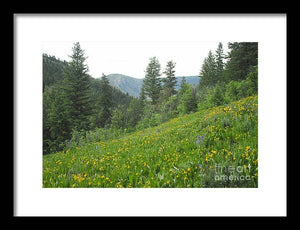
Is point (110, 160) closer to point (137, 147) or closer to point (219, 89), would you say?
point (137, 147)

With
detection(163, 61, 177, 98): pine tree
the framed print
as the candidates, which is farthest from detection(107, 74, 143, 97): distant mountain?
detection(163, 61, 177, 98): pine tree

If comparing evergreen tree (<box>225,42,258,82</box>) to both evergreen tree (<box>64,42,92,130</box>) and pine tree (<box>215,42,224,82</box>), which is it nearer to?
pine tree (<box>215,42,224,82</box>)

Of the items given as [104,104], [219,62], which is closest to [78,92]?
[104,104]

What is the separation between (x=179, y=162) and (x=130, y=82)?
3.12 meters

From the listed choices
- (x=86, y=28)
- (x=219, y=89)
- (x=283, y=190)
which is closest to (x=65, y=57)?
(x=86, y=28)

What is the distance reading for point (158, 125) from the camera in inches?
264

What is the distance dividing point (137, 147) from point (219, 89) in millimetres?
3794

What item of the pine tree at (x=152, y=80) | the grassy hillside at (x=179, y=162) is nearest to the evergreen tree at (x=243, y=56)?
the grassy hillside at (x=179, y=162)

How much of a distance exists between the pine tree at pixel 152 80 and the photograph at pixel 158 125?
3cm

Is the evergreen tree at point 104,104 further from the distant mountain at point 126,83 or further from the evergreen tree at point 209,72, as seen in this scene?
the evergreen tree at point 209,72

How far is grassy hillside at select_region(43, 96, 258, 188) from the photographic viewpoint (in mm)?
3305

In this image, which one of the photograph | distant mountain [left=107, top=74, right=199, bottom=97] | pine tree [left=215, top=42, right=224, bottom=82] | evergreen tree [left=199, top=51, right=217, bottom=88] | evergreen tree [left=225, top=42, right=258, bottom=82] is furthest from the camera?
distant mountain [left=107, top=74, right=199, bottom=97]

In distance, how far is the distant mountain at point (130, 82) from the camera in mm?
5211

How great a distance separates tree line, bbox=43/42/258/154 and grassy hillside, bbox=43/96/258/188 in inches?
29.6
